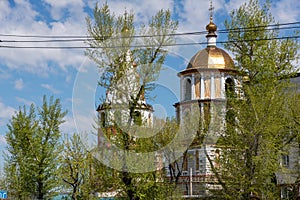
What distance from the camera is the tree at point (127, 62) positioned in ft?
62.6

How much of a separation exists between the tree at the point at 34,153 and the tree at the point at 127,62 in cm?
993

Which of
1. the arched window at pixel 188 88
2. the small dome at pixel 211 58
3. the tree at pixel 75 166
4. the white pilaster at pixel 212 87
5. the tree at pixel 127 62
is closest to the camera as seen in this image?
the tree at pixel 127 62

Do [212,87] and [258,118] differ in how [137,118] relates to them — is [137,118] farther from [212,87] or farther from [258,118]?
[212,87]

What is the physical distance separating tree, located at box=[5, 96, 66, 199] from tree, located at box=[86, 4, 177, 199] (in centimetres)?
993

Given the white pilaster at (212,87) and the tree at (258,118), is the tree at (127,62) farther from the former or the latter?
the white pilaster at (212,87)

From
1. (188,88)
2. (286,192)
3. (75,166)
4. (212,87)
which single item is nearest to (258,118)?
(286,192)

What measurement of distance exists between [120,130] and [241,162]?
4820 mm

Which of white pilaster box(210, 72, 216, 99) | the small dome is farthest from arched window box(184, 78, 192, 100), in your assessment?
white pilaster box(210, 72, 216, 99)

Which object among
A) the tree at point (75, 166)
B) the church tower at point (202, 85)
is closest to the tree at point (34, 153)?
the tree at point (75, 166)

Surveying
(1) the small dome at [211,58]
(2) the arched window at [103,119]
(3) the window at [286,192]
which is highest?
(1) the small dome at [211,58]

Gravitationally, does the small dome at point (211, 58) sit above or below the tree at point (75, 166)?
above

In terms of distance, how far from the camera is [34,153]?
93.5 ft

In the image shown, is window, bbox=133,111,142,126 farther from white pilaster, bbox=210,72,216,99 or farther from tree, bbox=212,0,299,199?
white pilaster, bbox=210,72,216,99

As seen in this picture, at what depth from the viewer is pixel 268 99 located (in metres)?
20.6
